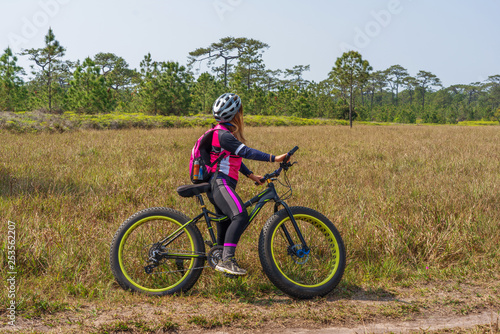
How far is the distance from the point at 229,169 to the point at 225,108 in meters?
0.57

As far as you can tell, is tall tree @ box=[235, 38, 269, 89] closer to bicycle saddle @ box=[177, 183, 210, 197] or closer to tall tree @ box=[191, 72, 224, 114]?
tall tree @ box=[191, 72, 224, 114]

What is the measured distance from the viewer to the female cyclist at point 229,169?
2924mm

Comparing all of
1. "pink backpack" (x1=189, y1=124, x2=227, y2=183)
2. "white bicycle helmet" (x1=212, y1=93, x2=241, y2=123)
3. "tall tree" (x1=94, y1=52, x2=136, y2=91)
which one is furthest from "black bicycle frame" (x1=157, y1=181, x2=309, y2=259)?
"tall tree" (x1=94, y1=52, x2=136, y2=91)

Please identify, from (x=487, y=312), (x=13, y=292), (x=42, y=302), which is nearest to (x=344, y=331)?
(x=487, y=312)

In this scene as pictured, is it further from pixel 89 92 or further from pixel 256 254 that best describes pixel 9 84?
pixel 256 254

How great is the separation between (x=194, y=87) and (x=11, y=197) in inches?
1938

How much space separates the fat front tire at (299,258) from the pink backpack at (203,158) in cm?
74

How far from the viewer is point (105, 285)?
3119 millimetres

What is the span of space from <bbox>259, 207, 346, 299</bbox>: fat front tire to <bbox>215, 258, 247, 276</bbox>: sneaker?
8.1 inches

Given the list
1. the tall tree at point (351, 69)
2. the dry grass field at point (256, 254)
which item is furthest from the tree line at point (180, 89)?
the dry grass field at point (256, 254)

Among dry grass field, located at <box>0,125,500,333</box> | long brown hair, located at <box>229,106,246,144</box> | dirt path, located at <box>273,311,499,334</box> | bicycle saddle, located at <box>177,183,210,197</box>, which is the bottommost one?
dirt path, located at <box>273,311,499,334</box>

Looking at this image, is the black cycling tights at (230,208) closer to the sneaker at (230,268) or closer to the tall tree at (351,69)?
the sneaker at (230,268)

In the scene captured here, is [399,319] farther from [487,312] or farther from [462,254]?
[462,254]

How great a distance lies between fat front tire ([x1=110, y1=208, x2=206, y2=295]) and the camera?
9.82ft
